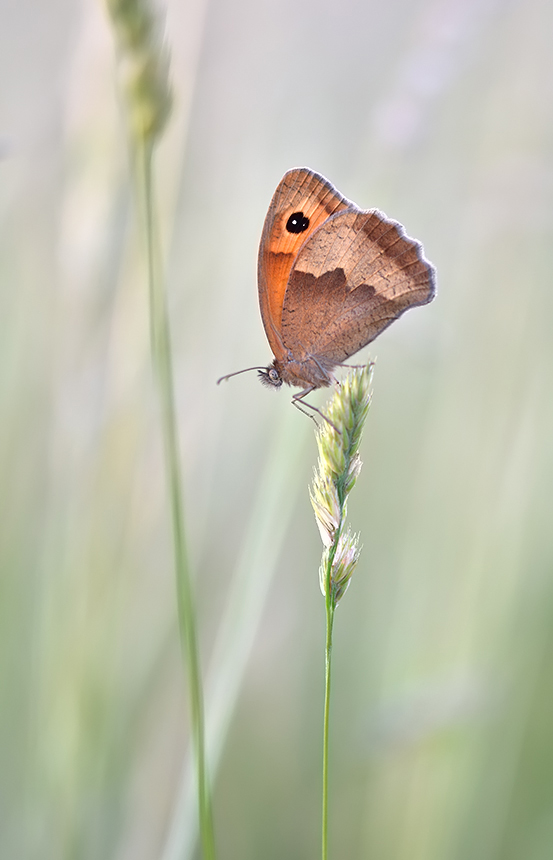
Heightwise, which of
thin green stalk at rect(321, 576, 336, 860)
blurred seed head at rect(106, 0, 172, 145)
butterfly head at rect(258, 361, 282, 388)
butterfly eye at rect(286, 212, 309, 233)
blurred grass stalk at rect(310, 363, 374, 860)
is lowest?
thin green stalk at rect(321, 576, 336, 860)

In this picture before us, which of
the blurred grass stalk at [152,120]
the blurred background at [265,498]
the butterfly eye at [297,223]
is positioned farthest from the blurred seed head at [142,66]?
the butterfly eye at [297,223]

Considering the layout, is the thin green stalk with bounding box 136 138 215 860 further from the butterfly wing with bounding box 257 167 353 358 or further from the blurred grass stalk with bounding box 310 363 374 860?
the butterfly wing with bounding box 257 167 353 358

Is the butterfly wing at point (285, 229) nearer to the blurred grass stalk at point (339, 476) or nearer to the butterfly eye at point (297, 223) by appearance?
the butterfly eye at point (297, 223)

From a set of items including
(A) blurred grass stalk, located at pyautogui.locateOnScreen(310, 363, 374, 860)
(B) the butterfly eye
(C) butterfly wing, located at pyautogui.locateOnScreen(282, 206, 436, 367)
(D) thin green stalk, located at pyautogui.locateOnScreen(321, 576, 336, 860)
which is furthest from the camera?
(B) the butterfly eye

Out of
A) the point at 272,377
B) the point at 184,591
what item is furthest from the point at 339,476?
the point at 272,377

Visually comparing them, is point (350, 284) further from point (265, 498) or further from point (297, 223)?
point (265, 498)

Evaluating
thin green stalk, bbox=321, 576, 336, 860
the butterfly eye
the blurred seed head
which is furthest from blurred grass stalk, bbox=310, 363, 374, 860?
the butterfly eye

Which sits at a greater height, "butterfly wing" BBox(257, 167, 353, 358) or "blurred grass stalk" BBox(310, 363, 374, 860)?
"butterfly wing" BBox(257, 167, 353, 358)
